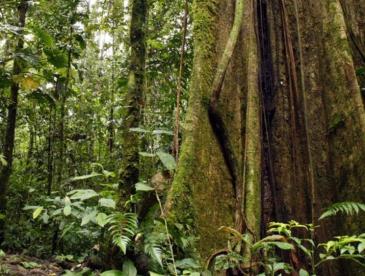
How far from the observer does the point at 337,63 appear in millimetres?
3100

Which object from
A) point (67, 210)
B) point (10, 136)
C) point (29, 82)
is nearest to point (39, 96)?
point (29, 82)

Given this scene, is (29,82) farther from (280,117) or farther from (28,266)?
(280,117)

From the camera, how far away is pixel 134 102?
8.93ft

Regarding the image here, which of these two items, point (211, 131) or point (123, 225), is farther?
point (211, 131)

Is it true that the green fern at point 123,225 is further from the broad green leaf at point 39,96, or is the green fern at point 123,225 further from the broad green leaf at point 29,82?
the broad green leaf at point 39,96

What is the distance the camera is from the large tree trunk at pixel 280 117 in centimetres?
261

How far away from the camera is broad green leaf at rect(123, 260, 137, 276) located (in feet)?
6.02

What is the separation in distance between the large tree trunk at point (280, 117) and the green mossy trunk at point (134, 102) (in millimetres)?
280

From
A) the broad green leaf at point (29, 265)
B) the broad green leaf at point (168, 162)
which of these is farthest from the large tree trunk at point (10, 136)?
the broad green leaf at point (168, 162)

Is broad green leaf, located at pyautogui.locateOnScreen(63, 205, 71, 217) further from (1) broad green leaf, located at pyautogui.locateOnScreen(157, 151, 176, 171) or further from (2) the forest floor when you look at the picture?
(2) the forest floor

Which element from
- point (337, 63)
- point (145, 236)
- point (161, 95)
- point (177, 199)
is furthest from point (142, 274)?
point (161, 95)

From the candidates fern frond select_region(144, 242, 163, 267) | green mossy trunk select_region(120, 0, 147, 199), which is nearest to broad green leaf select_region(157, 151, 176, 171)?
green mossy trunk select_region(120, 0, 147, 199)

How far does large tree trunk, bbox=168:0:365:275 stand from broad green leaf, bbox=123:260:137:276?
1.56ft

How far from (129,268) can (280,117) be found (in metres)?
1.91
